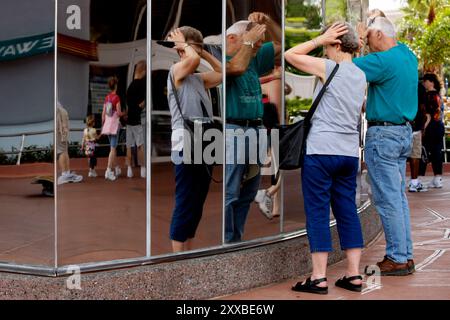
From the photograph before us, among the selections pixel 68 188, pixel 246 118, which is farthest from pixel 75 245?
pixel 246 118

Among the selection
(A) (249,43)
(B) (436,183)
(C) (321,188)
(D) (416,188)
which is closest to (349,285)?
(C) (321,188)

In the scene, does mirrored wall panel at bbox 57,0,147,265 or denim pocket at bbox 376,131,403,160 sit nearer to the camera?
mirrored wall panel at bbox 57,0,147,265

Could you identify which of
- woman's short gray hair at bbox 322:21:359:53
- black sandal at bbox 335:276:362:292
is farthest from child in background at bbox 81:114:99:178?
black sandal at bbox 335:276:362:292

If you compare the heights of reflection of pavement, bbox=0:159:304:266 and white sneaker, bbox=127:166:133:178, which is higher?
white sneaker, bbox=127:166:133:178

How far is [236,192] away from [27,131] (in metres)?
1.62

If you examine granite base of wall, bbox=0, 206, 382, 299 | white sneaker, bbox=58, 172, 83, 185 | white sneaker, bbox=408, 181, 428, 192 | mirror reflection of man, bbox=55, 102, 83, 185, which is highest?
mirror reflection of man, bbox=55, 102, 83, 185

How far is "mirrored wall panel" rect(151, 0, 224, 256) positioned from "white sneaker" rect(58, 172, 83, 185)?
0.51 m

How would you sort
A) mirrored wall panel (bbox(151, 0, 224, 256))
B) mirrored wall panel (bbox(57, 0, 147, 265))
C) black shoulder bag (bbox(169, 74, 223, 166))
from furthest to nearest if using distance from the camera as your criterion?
1. black shoulder bag (bbox(169, 74, 223, 166))
2. mirrored wall panel (bbox(151, 0, 224, 256))
3. mirrored wall panel (bbox(57, 0, 147, 265))

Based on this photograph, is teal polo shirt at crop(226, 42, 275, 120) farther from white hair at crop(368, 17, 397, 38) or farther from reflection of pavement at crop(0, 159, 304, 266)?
white hair at crop(368, 17, 397, 38)

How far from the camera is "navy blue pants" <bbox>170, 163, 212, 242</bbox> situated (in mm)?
5230

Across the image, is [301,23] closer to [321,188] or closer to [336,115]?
[336,115]

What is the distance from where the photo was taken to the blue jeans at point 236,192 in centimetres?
559

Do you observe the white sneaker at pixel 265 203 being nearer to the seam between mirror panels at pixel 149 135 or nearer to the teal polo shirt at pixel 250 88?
the teal polo shirt at pixel 250 88
